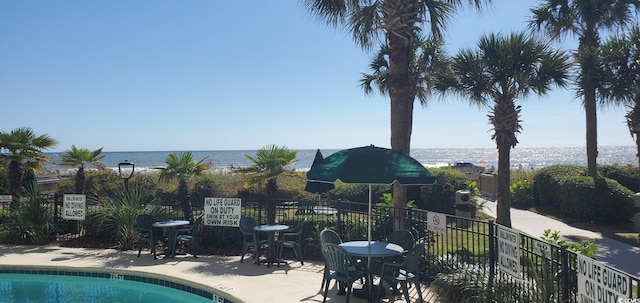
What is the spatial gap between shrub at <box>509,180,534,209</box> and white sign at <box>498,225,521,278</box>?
14.2 m

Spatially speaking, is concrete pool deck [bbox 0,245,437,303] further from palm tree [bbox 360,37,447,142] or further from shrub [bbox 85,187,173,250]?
palm tree [bbox 360,37,447,142]

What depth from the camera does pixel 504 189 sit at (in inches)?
494

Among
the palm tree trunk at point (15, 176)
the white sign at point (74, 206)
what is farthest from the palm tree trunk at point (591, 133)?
the palm tree trunk at point (15, 176)

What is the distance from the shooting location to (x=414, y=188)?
17562 mm

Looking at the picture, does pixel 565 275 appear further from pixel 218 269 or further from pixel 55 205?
pixel 55 205

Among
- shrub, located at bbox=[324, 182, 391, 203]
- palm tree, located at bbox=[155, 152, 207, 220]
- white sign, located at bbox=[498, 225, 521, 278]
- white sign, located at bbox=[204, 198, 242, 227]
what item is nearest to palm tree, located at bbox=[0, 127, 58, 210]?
palm tree, located at bbox=[155, 152, 207, 220]

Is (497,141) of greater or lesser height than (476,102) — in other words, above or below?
below

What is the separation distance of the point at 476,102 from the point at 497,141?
123cm

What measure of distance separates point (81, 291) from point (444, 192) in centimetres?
1178

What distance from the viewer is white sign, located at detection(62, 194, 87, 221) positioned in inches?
441

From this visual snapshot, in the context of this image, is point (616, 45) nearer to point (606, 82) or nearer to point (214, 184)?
point (606, 82)

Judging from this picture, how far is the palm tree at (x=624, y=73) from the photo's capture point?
12.6 meters

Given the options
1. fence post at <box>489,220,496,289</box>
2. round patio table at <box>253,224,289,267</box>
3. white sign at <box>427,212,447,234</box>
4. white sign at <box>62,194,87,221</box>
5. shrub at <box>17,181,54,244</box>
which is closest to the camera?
fence post at <box>489,220,496,289</box>

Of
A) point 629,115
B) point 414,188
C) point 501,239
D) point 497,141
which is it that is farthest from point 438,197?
point 501,239
